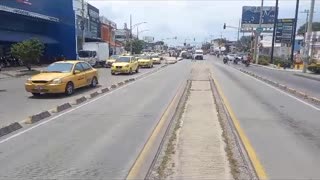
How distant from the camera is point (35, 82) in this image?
1936 cm

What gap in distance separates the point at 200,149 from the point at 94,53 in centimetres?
4313

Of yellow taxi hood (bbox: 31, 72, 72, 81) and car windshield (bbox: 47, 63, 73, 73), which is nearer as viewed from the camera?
yellow taxi hood (bbox: 31, 72, 72, 81)

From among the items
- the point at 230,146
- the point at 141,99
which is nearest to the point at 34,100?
the point at 141,99

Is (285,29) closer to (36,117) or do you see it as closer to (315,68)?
(315,68)

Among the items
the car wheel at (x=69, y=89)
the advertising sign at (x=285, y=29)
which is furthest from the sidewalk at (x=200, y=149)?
the advertising sign at (x=285, y=29)

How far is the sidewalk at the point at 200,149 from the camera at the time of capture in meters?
7.14

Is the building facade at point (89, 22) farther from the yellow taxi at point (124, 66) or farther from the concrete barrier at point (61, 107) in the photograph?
the concrete barrier at point (61, 107)

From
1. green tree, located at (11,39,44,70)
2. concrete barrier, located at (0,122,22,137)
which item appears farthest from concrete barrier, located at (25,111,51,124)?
green tree, located at (11,39,44,70)

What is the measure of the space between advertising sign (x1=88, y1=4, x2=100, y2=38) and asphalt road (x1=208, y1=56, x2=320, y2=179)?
58.6m

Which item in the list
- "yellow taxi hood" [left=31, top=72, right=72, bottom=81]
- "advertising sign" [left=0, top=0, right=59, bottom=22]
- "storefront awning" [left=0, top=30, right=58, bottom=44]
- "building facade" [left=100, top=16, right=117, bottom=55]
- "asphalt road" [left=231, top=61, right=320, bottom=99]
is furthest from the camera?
"building facade" [left=100, top=16, right=117, bottom=55]

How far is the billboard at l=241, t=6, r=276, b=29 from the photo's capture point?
103562mm

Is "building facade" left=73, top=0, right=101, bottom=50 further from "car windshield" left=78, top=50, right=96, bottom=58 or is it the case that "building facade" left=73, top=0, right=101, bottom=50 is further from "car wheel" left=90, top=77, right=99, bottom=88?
"car wheel" left=90, top=77, right=99, bottom=88

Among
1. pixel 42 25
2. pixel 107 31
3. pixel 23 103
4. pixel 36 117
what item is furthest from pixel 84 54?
pixel 107 31

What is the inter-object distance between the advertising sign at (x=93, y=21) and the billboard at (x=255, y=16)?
40.0m
